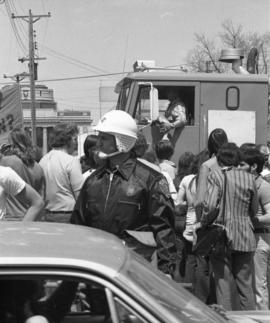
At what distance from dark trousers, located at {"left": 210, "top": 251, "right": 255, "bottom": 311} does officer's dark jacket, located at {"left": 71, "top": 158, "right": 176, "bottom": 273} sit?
4.75 ft

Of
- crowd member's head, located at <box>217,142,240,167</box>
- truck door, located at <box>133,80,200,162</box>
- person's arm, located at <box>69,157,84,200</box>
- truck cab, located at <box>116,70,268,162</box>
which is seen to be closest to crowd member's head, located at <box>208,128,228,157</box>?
crowd member's head, located at <box>217,142,240,167</box>

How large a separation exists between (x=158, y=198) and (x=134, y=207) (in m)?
0.16

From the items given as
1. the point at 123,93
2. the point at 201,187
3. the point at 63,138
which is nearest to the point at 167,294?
the point at 201,187

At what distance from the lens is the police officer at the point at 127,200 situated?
4008 mm

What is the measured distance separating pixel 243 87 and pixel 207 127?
806mm

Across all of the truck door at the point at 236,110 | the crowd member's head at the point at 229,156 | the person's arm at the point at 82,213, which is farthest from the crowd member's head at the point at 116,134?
the truck door at the point at 236,110

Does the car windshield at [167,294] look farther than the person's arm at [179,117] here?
No

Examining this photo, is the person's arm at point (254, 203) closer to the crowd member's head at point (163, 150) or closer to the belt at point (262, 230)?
the belt at point (262, 230)

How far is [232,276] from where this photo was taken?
17.8 feet

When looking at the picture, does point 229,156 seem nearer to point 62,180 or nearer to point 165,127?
point 62,180

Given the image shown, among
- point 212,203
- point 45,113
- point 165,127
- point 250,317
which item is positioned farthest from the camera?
point 45,113

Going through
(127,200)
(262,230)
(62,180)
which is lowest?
(262,230)

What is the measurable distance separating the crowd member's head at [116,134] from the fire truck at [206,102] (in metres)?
4.42

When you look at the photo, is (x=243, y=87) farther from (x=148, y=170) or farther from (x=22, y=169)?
(x=148, y=170)
